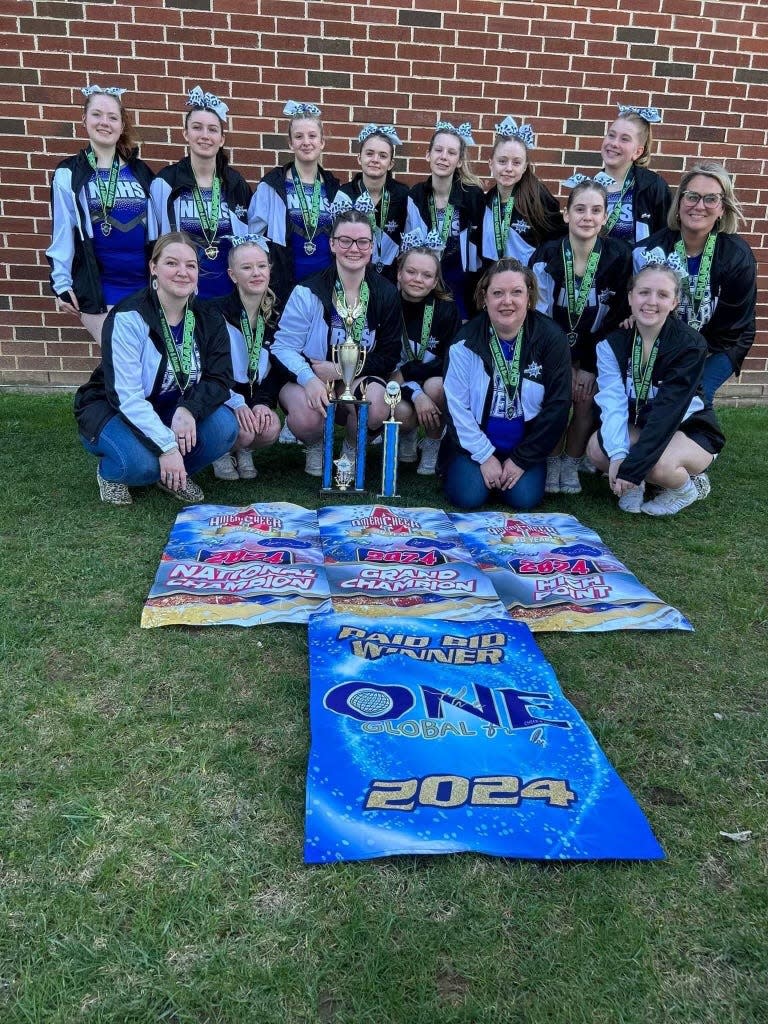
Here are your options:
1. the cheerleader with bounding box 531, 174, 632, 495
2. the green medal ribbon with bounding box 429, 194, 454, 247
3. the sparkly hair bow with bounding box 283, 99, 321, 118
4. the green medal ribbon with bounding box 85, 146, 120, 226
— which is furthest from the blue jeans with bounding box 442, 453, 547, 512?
the green medal ribbon with bounding box 85, 146, 120, 226

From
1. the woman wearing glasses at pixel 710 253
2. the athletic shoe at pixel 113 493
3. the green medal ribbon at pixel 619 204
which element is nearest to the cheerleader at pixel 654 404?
the woman wearing glasses at pixel 710 253

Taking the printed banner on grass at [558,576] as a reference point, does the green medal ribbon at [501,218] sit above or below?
above

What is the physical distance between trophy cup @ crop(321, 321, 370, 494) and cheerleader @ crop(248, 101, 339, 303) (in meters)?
0.64

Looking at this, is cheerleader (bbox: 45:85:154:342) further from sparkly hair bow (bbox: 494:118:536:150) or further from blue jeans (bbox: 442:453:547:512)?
blue jeans (bbox: 442:453:547:512)

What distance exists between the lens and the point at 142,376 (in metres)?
3.71

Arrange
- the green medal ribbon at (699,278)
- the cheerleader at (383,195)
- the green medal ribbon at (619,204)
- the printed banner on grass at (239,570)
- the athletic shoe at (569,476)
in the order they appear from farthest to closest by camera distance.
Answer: the green medal ribbon at (619,204)
the cheerleader at (383,195)
the athletic shoe at (569,476)
the green medal ribbon at (699,278)
the printed banner on grass at (239,570)

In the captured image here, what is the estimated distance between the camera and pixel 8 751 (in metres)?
2.01

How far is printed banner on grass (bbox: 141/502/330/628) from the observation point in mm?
2730

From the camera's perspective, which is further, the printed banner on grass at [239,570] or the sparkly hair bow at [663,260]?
the sparkly hair bow at [663,260]

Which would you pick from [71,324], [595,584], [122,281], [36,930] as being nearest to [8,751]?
[36,930]

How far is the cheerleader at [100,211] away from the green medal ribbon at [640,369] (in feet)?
9.02

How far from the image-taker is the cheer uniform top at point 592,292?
14.0ft

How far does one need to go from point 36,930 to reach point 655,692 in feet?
5.71

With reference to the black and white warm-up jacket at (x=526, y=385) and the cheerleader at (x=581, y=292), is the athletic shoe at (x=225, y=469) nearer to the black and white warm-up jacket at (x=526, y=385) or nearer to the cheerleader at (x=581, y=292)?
the black and white warm-up jacket at (x=526, y=385)
